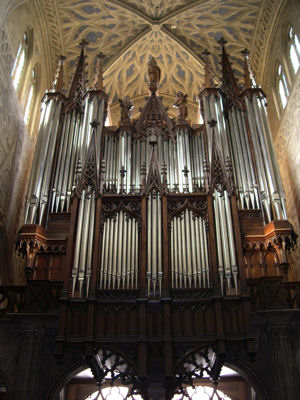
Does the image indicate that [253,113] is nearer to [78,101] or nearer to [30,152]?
[78,101]

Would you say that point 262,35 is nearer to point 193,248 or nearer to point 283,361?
point 193,248

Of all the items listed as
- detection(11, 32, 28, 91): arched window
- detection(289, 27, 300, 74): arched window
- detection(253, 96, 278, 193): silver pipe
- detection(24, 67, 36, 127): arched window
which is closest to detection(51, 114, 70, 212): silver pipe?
detection(24, 67, 36, 127): arched window

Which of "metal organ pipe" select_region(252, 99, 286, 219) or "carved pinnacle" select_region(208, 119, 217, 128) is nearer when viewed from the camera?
"metal organ pipe" select_region(252, 99, 286, 219)

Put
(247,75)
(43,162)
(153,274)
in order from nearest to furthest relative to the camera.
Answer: (153,274) < (43,162) < (247,75)

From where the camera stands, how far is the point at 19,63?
55.2 feet

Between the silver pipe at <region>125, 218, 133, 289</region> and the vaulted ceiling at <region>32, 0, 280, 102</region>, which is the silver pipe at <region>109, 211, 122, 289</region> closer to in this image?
the silver pipe at <region>125, 218, 133, 289</region>

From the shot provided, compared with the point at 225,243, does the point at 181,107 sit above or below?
above

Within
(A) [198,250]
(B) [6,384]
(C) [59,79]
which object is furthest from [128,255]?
(C) [59,79]

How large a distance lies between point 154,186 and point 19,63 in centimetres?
751

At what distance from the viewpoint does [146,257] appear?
11.9 meters

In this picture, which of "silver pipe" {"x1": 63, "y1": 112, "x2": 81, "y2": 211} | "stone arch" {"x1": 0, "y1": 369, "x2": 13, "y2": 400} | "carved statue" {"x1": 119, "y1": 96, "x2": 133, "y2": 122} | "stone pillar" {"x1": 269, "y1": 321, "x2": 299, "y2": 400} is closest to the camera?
"stone pillar" {"x1": 269, "y1": 321, "x2": 299, "y2": 400}

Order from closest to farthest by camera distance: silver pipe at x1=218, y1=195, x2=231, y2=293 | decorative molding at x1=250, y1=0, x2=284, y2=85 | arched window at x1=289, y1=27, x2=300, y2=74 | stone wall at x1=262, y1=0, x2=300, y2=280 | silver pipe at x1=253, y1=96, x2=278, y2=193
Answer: silver pipe at x1=218, y1=195, x2=231, y2=293 < silver pipe at x1=253, y1=96, x2=278, y2=193 < stone wall at x1=262, y1=0, x2=300, y2=280 < arched window at x1=289, y1=27, x2=300, y2=74 < decorative molding at x1=250, y1=0, x2=284, y2=85

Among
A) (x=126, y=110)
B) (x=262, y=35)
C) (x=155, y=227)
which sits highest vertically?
(x=262, y=35)

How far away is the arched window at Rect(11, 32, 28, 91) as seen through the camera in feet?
52.9
